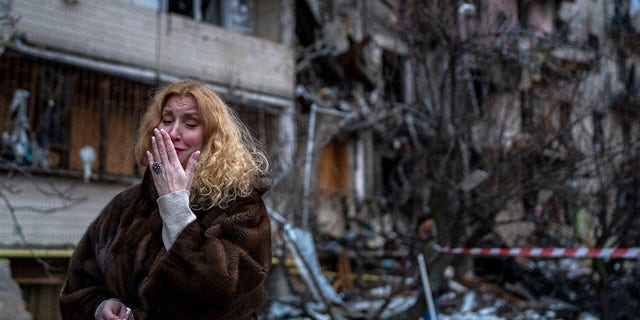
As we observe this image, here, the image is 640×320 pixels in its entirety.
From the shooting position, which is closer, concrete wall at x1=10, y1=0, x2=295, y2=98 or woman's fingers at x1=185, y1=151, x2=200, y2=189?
woman's fingers at x1=185, y1=151, x2=200, y2=189

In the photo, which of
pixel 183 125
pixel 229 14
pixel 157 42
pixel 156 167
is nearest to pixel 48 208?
pixel 157 42

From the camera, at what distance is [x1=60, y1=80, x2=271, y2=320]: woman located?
2.38 meters

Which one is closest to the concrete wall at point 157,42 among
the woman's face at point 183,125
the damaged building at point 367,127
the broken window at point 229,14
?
the damaged building at point 367,127

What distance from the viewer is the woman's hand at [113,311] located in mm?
2400

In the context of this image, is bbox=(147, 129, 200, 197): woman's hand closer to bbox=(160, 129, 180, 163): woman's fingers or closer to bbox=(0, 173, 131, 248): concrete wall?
bbox=(160, 129, 180, 163): woman's fingers

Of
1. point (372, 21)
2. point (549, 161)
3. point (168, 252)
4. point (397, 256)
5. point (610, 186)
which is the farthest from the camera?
point (372, 21)

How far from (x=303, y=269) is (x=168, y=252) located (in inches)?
205

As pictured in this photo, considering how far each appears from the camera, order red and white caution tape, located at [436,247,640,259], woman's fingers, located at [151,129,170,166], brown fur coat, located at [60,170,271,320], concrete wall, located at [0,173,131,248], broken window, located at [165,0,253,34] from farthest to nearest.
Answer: broken window, located at [165,0,253,34], concrete wall, located at [0,173,131,248], red and white caution tape, located at [436,247,640,259], woman's fingers, located at [151,129,170,166], brown fur coat, located at [60,170,271,320]

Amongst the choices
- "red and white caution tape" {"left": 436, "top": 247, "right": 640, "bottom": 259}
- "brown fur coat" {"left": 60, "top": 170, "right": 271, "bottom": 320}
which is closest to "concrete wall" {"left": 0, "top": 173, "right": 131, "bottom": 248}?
"red and white caution tape" {"left": 436, "top": 247, "right": 640, "bottom": 259}

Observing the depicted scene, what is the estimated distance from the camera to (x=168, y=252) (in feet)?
7.85

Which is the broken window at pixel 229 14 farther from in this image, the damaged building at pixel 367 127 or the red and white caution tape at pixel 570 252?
the red and white caution tape at pixel 570 252

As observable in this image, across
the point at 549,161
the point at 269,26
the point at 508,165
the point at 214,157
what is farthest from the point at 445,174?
the point at 269,26

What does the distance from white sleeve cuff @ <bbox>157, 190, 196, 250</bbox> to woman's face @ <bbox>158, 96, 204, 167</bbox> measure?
0.84 feet

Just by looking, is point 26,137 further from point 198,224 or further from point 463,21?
point 198,224
